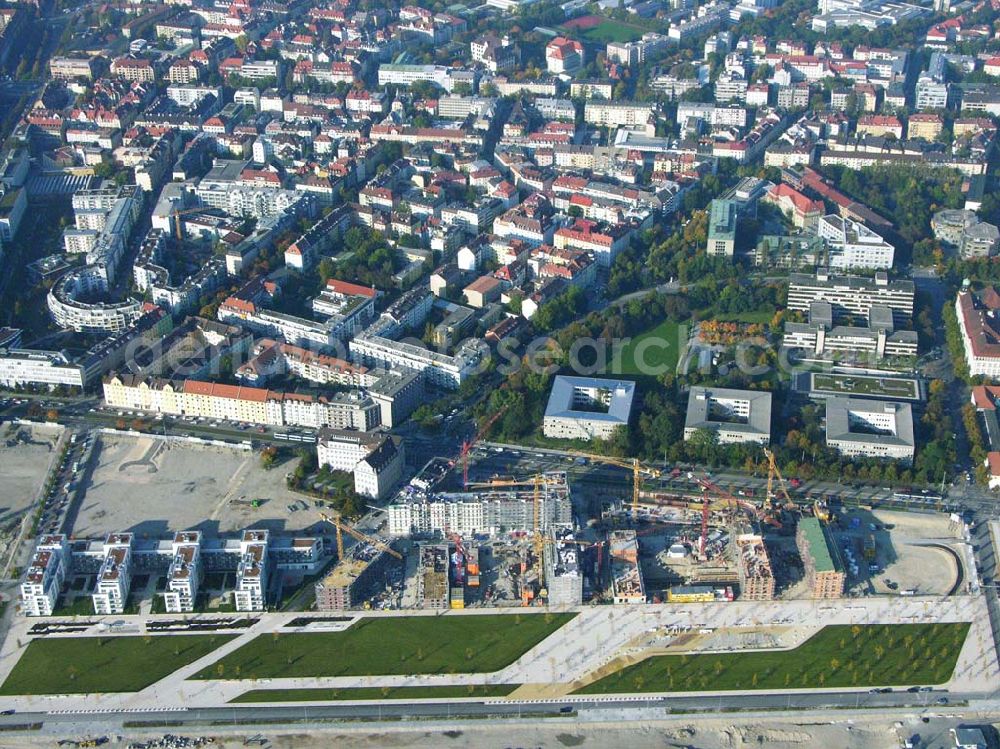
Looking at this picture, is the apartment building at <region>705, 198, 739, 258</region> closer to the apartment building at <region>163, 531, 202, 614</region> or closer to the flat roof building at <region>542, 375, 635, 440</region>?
the flat roof building at <region>542, 375, 635, 440</region>

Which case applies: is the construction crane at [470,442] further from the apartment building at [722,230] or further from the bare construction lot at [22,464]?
the apartment building at [722,230]

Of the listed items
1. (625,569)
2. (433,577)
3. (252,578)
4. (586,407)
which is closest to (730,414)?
(586,407)

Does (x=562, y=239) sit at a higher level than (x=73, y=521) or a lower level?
higher

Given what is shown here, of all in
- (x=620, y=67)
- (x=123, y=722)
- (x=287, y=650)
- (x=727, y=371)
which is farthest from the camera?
(x=620, y=67)

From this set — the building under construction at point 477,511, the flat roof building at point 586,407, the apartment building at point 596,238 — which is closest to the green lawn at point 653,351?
the flat roof building at point 586,407

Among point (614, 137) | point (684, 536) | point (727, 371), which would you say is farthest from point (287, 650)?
point (614, 137)

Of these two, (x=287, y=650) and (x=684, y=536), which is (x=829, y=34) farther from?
(x=287, y=650)

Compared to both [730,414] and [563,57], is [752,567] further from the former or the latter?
[563,57]
